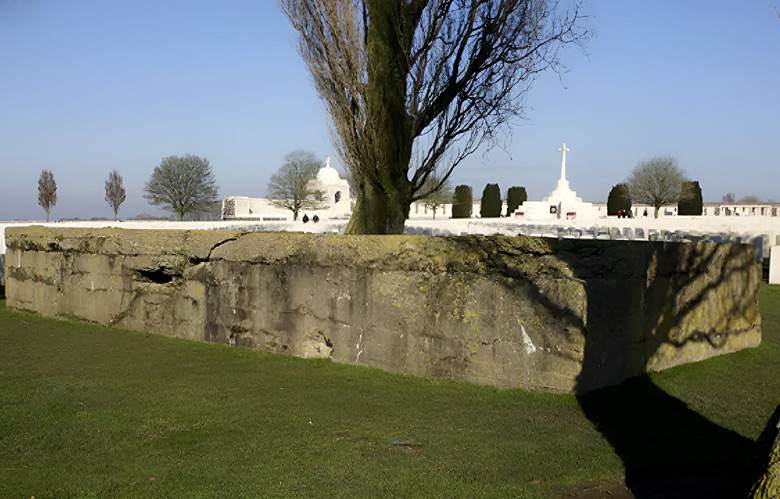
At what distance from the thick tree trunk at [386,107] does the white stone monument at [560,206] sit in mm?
32550

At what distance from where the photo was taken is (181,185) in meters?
42.7

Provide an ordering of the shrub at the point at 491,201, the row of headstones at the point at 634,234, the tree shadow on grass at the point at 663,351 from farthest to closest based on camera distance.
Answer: the shrub at the point at 491,201 → the row of headstones at the point at 634,234 → the tree shadow on grass at the point at 663,351

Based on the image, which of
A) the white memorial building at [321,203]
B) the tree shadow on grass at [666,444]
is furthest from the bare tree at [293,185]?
the tree shadow on grass at [666,444]

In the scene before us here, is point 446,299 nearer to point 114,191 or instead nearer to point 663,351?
point 663,351

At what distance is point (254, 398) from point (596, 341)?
248 centimetres

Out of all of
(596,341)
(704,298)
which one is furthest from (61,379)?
(704,298)

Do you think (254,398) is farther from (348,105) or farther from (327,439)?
(348,105)

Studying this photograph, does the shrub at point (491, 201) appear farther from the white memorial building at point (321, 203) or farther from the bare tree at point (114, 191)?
the bare tree at point (114, 191)

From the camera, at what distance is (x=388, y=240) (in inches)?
198

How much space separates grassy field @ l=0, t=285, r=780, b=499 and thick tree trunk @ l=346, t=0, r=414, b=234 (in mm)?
4448

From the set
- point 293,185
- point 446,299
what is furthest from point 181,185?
point 446,299

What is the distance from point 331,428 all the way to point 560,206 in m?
41.1

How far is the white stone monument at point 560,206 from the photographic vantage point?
41.8m

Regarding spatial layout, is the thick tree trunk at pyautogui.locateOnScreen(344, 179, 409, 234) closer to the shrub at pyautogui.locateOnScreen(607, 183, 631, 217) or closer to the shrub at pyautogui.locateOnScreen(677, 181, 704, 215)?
the shrub at pyautogui.locateOnScreen(677, 181, 704, 215)
